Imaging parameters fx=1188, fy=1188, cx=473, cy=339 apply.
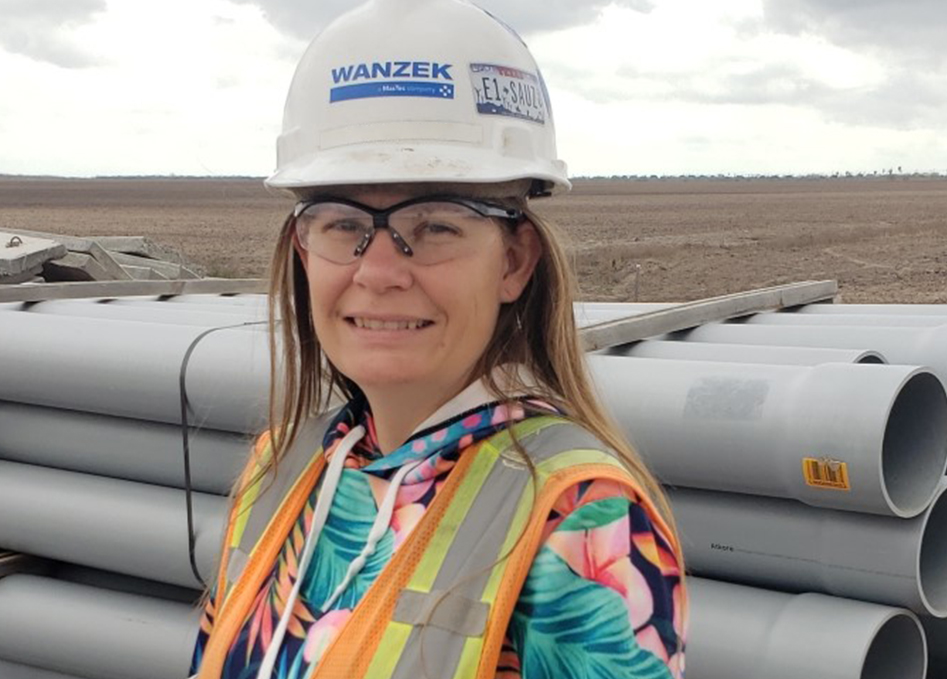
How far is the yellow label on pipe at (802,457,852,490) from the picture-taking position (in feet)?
8.31

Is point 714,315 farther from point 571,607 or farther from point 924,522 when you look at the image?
point 571,607

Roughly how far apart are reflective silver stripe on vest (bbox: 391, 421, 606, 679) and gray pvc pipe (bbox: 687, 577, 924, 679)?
4.34 feet

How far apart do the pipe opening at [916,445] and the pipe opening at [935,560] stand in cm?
5

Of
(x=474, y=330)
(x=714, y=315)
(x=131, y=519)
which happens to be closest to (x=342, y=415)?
(x=474, y=330)

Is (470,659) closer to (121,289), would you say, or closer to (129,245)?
(121,289)

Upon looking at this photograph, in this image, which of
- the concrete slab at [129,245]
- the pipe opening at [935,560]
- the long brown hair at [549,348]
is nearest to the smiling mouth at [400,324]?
the long brown hair at [549,348]

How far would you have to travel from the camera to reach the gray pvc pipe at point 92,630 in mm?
3510

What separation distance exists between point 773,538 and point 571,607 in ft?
5.32

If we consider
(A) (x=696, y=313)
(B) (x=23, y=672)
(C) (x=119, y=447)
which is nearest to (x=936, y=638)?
(A) (x=696, y=313)

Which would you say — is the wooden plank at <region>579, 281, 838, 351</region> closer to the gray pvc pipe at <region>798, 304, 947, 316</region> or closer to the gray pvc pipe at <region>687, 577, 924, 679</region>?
the gray pvc pipe at <region>798, 304, 947, 316</region>

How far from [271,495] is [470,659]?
53cm

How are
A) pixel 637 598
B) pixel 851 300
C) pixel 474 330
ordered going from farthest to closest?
pixel 851 300 → pixel 474 330 → pixel 637 598

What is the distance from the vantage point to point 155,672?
3492mm

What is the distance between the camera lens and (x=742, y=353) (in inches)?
136
